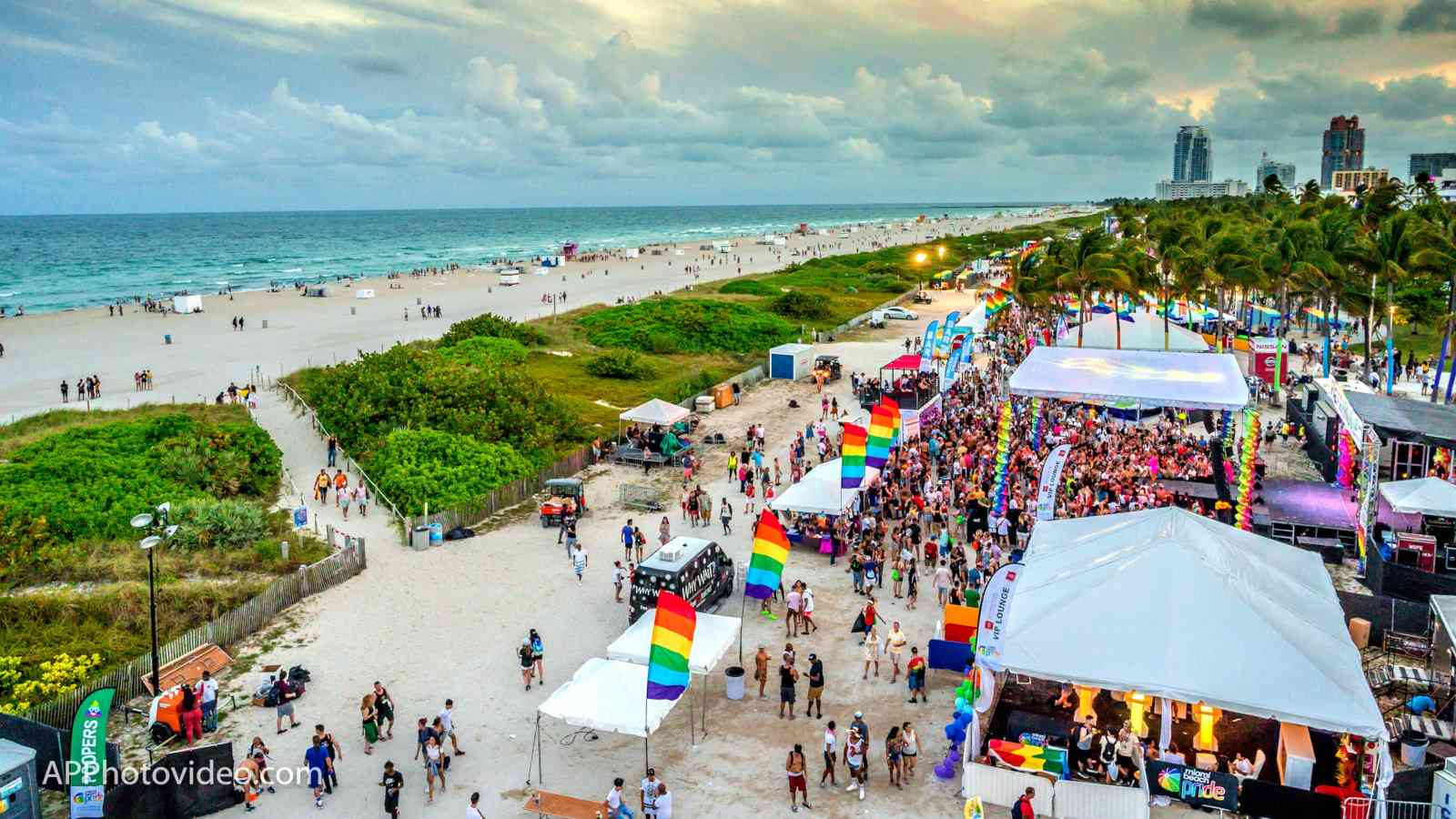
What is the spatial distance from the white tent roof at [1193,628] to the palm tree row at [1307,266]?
24.7 metres

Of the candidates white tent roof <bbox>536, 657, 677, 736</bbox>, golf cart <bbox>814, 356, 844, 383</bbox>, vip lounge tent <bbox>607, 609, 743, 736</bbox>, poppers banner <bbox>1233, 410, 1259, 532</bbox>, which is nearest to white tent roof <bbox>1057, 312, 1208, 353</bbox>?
golf cart <bbox>814, 356, 844, 383</bbox>

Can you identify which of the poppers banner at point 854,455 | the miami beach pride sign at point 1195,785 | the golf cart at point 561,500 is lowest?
the miami beach pride sign at point 1195,785

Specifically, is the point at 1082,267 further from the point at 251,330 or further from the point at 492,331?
the point at 251,330

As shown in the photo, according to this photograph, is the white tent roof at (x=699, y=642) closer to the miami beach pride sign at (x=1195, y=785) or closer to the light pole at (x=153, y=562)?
the miami beach pride sign at (x=1195, y=785)

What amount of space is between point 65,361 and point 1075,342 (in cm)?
5108

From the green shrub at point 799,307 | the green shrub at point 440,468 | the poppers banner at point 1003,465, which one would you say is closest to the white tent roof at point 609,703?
the poppers banner at point 1003,465

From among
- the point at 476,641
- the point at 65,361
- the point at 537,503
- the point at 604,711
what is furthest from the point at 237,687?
the point at 65,361

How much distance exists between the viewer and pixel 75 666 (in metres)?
17.2

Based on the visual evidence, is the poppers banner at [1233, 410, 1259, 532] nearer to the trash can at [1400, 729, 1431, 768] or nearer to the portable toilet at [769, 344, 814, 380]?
the trash can at [1400, 729, 1431, 768]

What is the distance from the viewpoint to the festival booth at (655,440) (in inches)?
1266

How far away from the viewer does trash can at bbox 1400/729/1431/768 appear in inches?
538

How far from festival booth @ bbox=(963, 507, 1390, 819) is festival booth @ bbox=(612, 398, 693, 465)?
18.3 m

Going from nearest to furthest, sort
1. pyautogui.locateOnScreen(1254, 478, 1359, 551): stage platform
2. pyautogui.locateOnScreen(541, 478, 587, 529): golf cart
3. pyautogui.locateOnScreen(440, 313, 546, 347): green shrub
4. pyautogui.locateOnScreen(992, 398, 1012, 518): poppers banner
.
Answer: pyautogui.locateOnScreen(1254, 478, 1359, 551): stage platform, pyautogui.locateOnScreen(992, 398, 1012, 518): poppers banner, pyautogui.locateOnScreen(541, 478, 587, 529): golf cart, pyautogui.locateOnScreen(440, 313, 546, 347): green shrub

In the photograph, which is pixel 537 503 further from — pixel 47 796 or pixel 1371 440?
pixel 1371 440
